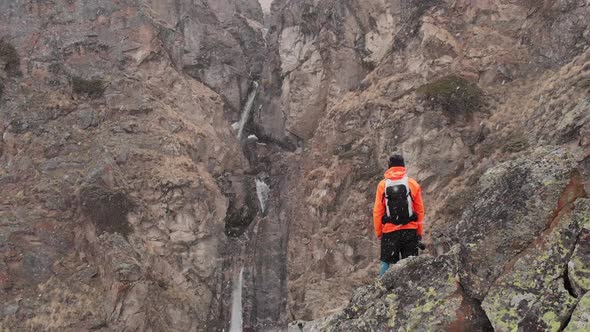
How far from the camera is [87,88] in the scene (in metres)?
35.3

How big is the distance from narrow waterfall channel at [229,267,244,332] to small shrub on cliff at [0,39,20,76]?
21.3 meters

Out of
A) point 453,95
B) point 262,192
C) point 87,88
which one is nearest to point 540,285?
point 453,95

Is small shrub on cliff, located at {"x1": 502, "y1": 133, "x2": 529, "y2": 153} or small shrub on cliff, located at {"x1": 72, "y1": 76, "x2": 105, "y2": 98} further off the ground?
small shrub on cliff, located at {"x1": 72, "y1": 76, "x2": 105, "y2": 98}

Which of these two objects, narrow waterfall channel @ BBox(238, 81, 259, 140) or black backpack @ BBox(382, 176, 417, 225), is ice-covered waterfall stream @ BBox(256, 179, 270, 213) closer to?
narrow waterfall channel @ BBox(238, 81, 259, 140)

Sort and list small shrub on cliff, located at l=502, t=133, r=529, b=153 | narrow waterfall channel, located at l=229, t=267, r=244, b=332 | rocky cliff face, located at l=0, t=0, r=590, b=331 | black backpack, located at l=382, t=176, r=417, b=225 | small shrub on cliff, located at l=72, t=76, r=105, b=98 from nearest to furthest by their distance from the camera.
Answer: black backpack, located at l=382, t=176, r=417, b=225
small shrub on cliff, located at l=502, t=133, r=529, b=153
rocky cliff face, located at l=0, t=0, r=590, b=331
narrow waterfall channel, located at l=229, t=267, r=244, b=332
small shrub on cliff, located at l=72, t=76, r=105, b=98

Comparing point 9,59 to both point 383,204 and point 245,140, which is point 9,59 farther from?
point 383,204

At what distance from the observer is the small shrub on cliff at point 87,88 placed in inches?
1388

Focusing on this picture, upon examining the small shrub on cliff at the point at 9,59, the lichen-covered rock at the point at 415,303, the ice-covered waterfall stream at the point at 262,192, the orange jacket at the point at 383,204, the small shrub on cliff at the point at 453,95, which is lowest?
the lichen-covered rock at the point at 415,303

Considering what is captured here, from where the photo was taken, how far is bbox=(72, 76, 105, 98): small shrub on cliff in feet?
116

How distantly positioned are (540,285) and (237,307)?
26.8 metres

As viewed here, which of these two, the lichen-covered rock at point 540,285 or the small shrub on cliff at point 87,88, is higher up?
the small shrub on cliff at point 87,88

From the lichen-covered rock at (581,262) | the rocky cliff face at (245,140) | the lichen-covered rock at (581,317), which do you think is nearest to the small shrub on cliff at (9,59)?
the rocky cliff face at (245,140)

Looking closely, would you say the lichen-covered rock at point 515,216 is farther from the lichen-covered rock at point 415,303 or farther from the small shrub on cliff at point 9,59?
the small shrub on cliff at point 9,59

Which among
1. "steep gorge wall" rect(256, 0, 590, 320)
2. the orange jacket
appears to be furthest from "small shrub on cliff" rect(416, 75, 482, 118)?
the orange jacket
